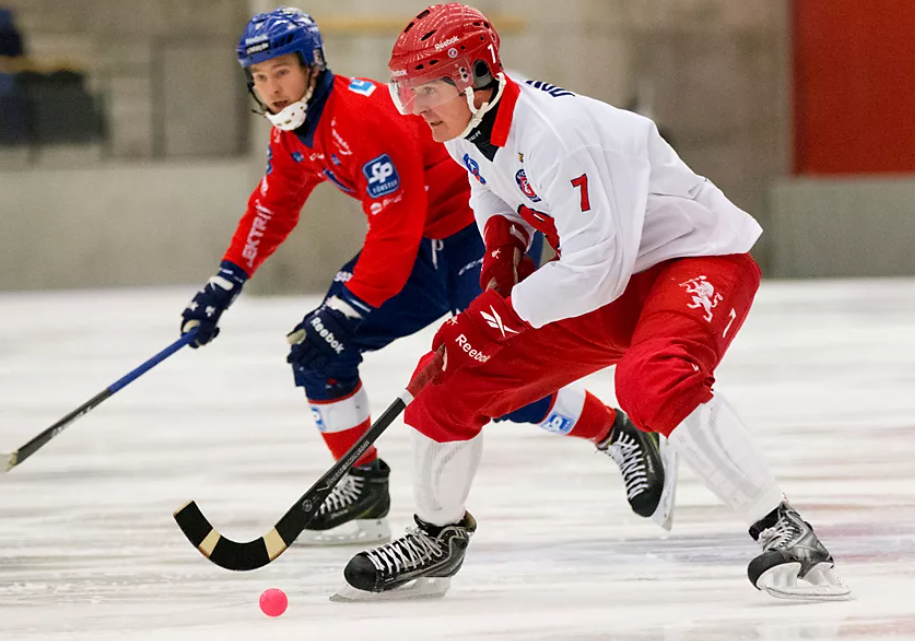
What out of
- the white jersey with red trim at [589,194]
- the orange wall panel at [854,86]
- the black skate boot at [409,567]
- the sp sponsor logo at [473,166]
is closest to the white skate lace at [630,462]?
the black skate boot at [409,567]

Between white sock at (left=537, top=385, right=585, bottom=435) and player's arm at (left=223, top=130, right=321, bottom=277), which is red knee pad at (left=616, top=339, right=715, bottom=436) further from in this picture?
Result: player's arm at (left=223, top=130, right=321, bottom=277)

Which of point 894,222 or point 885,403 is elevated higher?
point 885,403

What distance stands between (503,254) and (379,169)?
0.49 metres

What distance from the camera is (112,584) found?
98.2 inches

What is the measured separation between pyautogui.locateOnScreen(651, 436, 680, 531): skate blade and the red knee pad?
735mm

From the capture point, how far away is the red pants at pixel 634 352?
213cm

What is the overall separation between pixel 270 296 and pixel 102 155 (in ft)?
8.81

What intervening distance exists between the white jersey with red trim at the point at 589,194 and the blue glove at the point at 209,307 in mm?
922

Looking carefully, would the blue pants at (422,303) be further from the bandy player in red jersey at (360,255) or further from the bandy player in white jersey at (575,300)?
the bandy player in white jersey at (575,300)

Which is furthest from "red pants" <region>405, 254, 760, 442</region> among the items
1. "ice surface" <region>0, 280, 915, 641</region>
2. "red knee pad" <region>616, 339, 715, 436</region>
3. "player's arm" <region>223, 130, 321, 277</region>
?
"player's arm" <region>223, 130, 321, 277</region>

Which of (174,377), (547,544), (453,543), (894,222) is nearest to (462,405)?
(453,543)

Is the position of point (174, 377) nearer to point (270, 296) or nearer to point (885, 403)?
point (885, 403)

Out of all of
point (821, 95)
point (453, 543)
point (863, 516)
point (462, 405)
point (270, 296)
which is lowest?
point (270, 296)

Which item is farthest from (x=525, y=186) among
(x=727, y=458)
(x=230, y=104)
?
(x=230, y=104)
